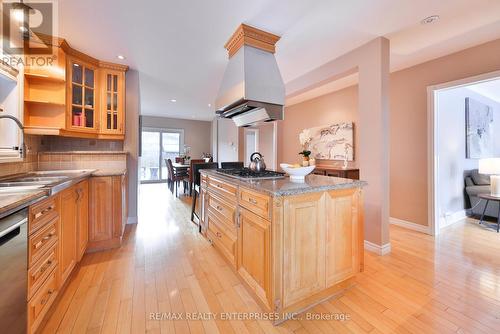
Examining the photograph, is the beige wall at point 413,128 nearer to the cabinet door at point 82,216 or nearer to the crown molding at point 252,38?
the crown molding at point 252,38

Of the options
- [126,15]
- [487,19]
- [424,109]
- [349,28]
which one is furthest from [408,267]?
[126,15]

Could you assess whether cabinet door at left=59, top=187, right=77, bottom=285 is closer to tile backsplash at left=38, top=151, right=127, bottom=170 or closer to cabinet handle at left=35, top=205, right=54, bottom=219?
cabinet handle at left=35, top=205, right=54, bottom=219

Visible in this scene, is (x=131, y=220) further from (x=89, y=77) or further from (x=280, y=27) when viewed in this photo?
(x=280, y=27)

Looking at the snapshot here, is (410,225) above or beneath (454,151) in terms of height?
beneath

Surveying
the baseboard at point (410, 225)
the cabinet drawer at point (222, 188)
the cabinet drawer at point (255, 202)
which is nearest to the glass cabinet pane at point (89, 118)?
the cabinet drawer at point (222, 188)

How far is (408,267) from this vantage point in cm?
205

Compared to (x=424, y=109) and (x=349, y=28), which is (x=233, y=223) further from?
(x=424, y=109)

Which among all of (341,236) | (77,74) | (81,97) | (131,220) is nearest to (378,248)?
(341,236)

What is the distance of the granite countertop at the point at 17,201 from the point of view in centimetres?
92

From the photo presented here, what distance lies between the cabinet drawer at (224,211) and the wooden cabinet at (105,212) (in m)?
1.17

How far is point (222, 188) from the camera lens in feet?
6.72

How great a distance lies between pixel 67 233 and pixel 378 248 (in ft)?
10.4

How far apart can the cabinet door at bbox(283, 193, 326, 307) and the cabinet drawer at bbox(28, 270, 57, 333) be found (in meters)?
1.49

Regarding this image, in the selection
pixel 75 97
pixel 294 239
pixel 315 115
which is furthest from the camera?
pixel 315 115
